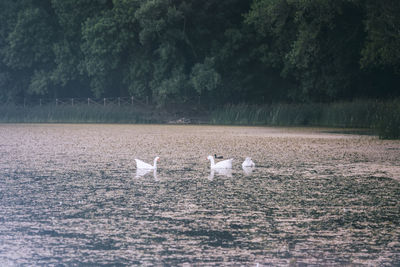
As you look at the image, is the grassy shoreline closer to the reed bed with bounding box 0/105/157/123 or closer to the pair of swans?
the reed bed with bounding box 0/105/157/123

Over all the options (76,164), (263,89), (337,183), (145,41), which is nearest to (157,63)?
(145,41)

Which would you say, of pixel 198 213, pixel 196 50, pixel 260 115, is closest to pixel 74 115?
pixel 196 50

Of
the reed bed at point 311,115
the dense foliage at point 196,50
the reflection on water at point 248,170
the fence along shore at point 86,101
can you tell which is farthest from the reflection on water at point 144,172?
the fence along shore at point 86,101

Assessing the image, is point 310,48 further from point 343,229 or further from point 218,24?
point 343,229

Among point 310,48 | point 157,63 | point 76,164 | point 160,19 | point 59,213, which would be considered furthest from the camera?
point 157,63

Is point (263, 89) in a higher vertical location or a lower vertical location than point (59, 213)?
higher

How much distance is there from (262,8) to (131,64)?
43.8 ft

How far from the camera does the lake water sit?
15.4 feet

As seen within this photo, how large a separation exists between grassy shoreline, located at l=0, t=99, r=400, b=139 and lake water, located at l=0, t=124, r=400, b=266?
33.2ft

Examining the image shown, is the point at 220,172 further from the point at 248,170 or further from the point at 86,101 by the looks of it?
the point at 86,101

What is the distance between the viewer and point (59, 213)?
6.35 meters

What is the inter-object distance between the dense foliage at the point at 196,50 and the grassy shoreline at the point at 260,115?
7.34 ft

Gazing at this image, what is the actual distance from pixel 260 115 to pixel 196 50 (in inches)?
478

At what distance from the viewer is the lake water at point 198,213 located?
470cm
